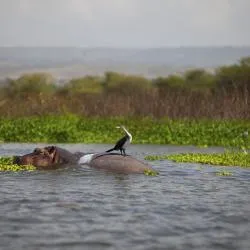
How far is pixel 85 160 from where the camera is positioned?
1438 cm

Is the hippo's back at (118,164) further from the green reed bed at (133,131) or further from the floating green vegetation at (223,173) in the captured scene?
the green reed bed at (133,131)

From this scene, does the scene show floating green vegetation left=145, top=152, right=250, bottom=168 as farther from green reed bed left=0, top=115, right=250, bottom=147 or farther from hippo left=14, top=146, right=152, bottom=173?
green reed bed left=0, top=115, right=250, bottom=147

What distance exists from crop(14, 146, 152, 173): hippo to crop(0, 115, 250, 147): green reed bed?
654 cm

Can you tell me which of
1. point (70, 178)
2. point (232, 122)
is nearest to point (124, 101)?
point (232, 122)

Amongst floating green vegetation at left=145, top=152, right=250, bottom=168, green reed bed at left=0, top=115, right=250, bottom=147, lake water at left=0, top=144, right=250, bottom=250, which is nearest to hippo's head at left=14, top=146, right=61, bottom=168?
lake water at left=0, top=144, right=250, bottom=250

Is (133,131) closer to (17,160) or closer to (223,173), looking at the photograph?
(17,160)

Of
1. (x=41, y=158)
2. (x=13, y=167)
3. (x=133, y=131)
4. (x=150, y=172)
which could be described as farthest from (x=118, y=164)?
(x=133, y=131)

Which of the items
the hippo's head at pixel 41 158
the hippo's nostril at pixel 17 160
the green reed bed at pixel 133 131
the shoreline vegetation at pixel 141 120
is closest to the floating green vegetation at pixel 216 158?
the shoreline vegetation at pixel 141 120

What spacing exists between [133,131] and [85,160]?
27.3 feet

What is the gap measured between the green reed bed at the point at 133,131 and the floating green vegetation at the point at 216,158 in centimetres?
341

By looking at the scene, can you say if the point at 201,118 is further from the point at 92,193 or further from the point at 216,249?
the point at 216,249

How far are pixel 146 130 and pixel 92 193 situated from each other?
1109cm

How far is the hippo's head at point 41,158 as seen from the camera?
46.7 feet

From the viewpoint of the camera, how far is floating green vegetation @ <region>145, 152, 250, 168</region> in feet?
51.2
